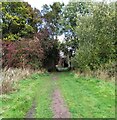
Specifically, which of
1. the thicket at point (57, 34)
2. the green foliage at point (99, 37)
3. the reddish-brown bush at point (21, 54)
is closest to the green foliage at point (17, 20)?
the thicket at point (57, 34)

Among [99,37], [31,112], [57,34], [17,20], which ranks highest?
[17,20]

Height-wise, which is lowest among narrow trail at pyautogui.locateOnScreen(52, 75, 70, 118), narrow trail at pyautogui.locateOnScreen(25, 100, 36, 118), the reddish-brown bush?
narrow trail at pyautogui.locateOnScreen(25, 100, 36, 118)

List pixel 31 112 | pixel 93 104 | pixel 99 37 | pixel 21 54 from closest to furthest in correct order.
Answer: pixel 31 112
pixel 93 104
pixel 99 37
pixel 21 54

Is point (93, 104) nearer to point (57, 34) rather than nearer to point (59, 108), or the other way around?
point (59, 108)

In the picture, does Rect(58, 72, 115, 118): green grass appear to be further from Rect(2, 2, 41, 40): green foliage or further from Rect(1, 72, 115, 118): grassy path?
Rect(2, 2, 41, 40): green foliage

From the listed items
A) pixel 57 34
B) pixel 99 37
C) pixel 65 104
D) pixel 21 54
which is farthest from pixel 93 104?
pixel 57 34

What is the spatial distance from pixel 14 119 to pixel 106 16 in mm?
12759

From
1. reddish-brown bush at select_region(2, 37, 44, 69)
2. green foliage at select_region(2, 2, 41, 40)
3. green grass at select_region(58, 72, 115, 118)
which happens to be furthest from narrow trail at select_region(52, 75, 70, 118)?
green foliage at select_region(2, 2, 41, 40)

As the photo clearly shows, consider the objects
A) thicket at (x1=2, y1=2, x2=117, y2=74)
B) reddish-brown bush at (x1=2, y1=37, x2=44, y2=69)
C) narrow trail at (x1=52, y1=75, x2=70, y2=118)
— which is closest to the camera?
narrow trail at (x1=52, y1=75, x2=70, y2=118)

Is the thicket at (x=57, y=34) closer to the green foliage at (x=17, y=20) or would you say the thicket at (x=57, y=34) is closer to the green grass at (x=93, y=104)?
the green foliage at (x=17, y=20)

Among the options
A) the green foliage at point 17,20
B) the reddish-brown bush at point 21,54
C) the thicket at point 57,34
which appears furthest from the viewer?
the green foliage at point 17,20

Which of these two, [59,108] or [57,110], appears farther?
[59,108]

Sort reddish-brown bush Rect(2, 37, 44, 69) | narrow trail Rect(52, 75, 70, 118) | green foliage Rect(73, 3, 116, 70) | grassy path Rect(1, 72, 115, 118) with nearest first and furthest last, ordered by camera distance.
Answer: narrow trail Rect(52, 75, 70, 118)
grassy path Rect(1, 72, 115, 118)
green foliage Rect(73, 3, 116, 70)
reddish-brown bush Rect(2, 37, 44, 69)

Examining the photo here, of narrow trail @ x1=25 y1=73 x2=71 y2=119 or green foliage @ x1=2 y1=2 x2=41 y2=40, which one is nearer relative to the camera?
narrow trail @ x1=25 y1=73 x2=71 y2=119
